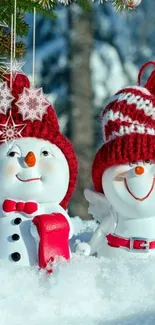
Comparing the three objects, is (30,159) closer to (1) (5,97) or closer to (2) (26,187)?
(2) (26,187)

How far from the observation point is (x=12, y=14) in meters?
1.49

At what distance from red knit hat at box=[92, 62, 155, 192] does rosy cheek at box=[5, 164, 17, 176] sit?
0.94 ft

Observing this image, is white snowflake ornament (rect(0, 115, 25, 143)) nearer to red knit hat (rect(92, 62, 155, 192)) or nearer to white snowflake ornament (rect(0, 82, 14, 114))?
white snowflake ornament (rect(0, 82, 14, 114))

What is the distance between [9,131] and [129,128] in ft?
1.11

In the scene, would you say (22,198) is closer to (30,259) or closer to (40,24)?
(30,259)

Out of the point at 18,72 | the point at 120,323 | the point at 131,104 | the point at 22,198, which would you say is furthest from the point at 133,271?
the point at 18,72

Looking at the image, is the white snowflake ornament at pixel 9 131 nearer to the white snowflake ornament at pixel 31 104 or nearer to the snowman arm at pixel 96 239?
the white snowflake ornament at pixel 31 104

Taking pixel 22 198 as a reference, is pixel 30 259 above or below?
below

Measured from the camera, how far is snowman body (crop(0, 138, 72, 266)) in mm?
1539

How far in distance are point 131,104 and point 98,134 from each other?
6.46ft

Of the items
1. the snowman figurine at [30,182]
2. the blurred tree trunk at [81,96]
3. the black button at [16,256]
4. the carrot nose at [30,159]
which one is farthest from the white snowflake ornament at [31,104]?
the blurred tree trunk at [81,96]

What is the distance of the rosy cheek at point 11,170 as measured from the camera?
155cm

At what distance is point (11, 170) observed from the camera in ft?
5.10

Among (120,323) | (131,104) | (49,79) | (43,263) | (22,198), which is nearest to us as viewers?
(120,323)
